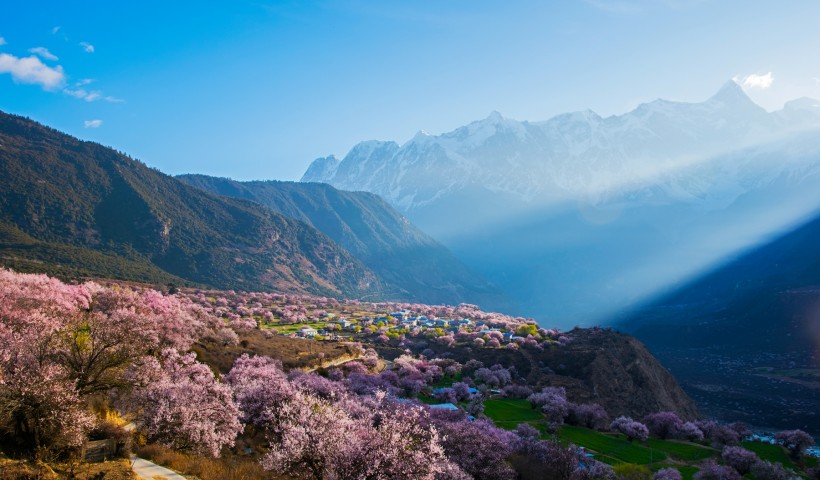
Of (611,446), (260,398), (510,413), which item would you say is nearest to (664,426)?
(611,446)

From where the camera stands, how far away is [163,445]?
57.3 ft

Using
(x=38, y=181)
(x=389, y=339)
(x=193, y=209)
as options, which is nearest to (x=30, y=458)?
(x=389, y=339)

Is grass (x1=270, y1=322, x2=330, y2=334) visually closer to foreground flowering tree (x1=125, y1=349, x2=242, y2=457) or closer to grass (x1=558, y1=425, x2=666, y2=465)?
grass (x1=558, y1=425, x2=666, y2=465)

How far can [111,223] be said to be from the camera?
144250 mm

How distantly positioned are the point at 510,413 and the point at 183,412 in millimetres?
34173

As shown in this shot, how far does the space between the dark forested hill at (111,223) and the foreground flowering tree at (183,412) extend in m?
80.7

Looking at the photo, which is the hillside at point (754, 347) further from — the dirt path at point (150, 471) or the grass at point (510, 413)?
the dirt path at point (150, 471)

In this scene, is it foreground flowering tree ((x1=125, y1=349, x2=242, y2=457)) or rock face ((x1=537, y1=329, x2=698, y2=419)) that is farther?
rock face ((x1=537, y1=329, x2=698, y2=419))

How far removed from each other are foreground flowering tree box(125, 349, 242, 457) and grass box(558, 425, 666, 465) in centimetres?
2731

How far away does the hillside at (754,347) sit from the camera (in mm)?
81062

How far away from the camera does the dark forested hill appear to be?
113062 millimetres

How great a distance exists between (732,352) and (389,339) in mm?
106516

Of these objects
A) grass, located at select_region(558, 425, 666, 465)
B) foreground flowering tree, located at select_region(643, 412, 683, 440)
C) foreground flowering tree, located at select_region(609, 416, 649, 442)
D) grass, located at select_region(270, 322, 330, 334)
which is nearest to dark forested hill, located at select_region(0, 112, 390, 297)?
grass, located at select_region(270, 322, 330, 334)

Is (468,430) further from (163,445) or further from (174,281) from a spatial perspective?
(174,281)
